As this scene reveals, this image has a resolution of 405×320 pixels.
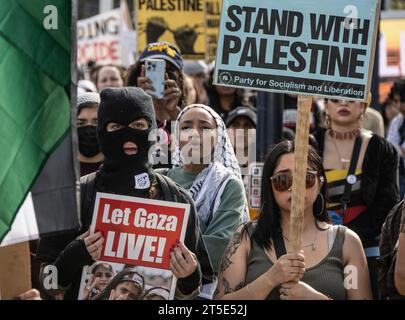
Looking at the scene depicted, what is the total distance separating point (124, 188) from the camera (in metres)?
5.36

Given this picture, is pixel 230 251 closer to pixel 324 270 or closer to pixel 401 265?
pixel 324 270

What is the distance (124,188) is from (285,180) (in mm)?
724

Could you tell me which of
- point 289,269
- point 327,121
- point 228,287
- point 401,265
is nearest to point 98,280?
point 228,287

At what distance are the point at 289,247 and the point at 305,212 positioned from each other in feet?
1.04

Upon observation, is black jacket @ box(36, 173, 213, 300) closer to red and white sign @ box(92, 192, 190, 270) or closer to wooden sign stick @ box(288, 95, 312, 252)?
red and white sign @ box(92, 192, 190, 270)

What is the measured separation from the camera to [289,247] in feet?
17.1

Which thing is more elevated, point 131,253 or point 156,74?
point 156,74

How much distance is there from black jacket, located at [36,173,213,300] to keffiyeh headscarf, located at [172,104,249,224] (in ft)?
2.06

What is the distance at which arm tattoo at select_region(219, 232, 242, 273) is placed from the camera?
17.7 feet

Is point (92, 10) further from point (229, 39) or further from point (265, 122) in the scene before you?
point (229, 39)

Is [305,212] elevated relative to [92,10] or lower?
lower
